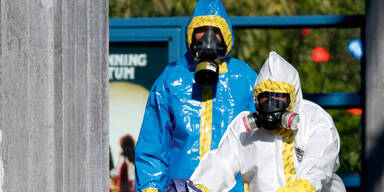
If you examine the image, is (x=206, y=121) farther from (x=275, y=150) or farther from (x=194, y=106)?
(x=275, y=150)

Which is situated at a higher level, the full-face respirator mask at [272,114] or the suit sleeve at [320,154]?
the full-face respirator mask at [272,114]

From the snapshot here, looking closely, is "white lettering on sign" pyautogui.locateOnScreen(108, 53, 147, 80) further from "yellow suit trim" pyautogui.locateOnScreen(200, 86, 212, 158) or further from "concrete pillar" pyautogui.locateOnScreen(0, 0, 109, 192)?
"concrete pillar" pyautogui.locateOnScreen(0, 0, 109, 192)

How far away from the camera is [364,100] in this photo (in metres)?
4.69

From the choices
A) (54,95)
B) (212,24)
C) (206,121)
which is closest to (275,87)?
(206,121)

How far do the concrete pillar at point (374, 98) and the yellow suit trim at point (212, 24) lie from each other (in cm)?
114

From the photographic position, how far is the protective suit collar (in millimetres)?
3225

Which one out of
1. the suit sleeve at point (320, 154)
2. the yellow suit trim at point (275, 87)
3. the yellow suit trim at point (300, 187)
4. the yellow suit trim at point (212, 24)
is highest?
the yellow suit trim at point (212, 24)

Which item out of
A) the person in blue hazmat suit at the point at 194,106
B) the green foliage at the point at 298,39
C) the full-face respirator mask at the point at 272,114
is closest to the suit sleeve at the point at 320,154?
the full-face respirator mask at the point at 272,114

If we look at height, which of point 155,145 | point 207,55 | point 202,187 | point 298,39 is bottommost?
point 202,187

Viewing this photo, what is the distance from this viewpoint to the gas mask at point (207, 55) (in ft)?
12.2

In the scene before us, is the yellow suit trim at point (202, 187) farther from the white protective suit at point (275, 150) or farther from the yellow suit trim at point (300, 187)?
the yellow suit trim at point (300, 187)

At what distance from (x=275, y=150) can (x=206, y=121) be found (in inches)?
22.9

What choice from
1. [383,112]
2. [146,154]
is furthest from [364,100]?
[146,154]

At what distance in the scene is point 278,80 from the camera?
324cm
